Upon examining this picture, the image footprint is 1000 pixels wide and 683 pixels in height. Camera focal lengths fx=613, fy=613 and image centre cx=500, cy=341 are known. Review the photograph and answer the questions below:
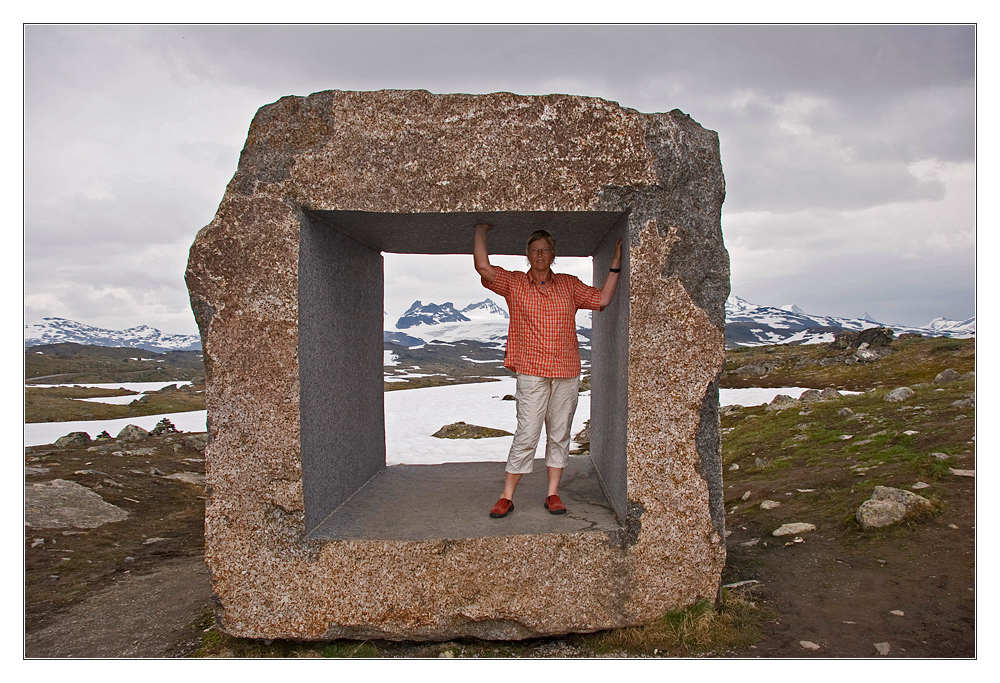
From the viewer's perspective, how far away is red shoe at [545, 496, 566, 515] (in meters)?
4.39

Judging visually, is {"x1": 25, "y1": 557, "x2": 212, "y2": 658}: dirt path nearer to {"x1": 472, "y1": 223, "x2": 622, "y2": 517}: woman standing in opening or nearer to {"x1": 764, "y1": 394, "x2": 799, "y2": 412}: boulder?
{"x1": 472, "y1": 223, "x2": 622, "y2": 517}: woman standing in opening

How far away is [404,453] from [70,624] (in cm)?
563

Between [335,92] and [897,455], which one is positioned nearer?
[335,92]

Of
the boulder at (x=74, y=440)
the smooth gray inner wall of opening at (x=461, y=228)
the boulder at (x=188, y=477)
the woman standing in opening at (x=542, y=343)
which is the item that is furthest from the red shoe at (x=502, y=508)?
the boulder at (x=74, y=440)

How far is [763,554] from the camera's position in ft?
17.1

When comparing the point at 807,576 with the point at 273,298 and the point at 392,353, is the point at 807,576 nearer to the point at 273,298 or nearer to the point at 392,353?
the point at 273,298

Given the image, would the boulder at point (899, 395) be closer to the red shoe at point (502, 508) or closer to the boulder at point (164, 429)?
the red shoe at point (502, 508)

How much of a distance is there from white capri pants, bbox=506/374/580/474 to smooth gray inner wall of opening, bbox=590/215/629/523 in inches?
14.2

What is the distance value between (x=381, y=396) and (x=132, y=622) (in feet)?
8.48

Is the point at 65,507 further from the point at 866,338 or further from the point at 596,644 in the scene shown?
the point at 866,338

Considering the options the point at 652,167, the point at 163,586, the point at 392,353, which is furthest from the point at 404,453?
the point at 392,353

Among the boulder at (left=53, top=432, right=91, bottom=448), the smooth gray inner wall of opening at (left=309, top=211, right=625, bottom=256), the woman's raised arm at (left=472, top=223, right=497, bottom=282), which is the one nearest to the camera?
the smooth gray inner wall of opening at (left=309, top=211, right=625, bottom=256)

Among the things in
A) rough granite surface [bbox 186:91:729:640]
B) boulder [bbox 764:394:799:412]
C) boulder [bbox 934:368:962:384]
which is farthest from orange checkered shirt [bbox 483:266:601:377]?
boulder [bbox 934:368:962:384]

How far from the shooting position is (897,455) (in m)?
6.58
